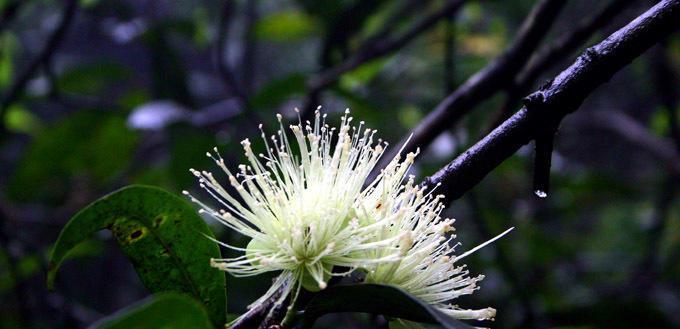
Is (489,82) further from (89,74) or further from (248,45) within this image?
(89,74)

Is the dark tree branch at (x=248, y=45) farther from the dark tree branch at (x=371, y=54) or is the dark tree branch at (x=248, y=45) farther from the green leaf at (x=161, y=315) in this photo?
the green leaf at (x=161, y=315)

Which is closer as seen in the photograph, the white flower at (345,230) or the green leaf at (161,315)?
the green leaf at (161,315)

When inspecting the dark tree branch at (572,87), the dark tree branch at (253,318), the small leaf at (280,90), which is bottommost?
the dark tree branch at (253,318)

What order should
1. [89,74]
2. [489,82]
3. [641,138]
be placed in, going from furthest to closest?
1. [89,74]
2. [641,138]
3. [489,82]

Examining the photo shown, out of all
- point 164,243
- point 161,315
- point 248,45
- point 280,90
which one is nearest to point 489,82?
point 280,90

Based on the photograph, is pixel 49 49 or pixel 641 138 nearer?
pixel 49 49

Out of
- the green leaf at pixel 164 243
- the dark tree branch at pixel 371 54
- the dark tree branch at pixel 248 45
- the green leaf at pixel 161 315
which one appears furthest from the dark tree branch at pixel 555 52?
the dark tree branch at pixel 248 45

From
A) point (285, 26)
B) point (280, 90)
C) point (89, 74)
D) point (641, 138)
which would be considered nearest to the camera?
point (280, 90)

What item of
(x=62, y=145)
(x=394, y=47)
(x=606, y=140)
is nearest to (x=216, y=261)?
(x=394, y=47)

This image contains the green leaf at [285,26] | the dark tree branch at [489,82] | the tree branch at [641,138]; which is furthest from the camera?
the green leaf at [285,26]
